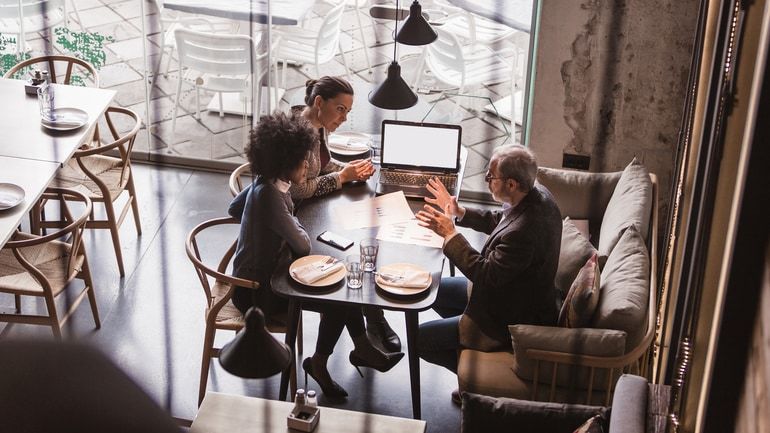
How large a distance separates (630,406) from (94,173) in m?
3.52

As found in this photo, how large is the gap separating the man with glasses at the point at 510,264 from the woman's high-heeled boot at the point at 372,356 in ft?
1.28

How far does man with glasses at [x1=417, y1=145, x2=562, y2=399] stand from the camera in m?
3.65

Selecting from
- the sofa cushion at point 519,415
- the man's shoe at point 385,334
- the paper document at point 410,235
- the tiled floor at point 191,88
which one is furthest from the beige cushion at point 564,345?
the tiled floor at point 191,88

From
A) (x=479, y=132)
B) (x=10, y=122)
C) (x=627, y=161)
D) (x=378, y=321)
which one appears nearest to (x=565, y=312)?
(x=378, y=321)

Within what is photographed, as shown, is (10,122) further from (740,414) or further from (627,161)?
(740,414)

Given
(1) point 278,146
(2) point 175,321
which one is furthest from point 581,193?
(2) point 175,321

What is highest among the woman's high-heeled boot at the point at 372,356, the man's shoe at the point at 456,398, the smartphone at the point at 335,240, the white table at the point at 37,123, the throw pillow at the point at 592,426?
the white table at the point at 37,123

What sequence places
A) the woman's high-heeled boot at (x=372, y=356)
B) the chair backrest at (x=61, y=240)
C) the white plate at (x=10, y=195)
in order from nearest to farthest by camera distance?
1. the chair backrest at (x=61, y=240)
2. the woman's high-heeled boot at (x=372, y=356)
3. the white plate at (x=10, y=195)

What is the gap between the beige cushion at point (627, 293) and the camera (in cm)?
349

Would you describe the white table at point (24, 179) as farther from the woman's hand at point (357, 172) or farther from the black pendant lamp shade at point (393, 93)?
the black pendant lamp shade at point (393, 93)

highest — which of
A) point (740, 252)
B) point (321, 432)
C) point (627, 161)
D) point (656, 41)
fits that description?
point (656, 41)

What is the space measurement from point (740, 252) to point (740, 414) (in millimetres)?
214

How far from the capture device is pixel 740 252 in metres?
1.21

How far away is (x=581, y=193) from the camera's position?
15.8 ft
